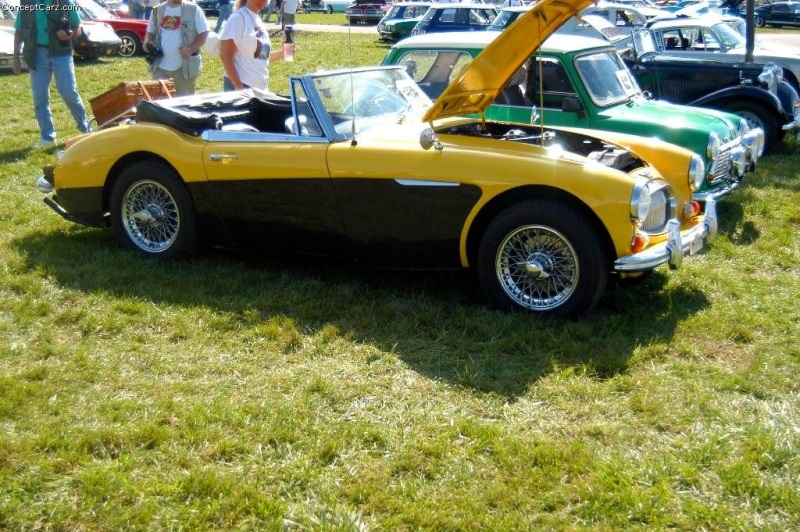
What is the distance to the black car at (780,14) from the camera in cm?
3152

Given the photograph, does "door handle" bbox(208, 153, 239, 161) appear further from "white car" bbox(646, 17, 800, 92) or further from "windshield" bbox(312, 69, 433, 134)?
"white car" bbox(646, 17, 800, 92)

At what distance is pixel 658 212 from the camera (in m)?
5.17

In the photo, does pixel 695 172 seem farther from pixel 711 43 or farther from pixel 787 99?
pixel 711 43

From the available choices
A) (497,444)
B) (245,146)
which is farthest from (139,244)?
(497,444)

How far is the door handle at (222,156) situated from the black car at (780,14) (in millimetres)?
29934

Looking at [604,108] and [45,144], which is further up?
[604,108]

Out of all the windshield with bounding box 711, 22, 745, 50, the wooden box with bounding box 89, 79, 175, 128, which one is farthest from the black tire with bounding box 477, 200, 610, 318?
the windshield with bounding box 711, 22, 745, 50

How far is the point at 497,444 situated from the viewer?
12.1ft

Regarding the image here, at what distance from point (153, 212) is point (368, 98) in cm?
164

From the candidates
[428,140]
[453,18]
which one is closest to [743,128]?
[428,140]

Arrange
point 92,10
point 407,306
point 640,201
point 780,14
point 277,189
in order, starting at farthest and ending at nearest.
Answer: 1. point 780,14
2. point 92,10
3. point 277,189
4. point 407,306
5. point 640,201

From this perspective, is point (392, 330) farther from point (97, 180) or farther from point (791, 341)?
point (97, 180)

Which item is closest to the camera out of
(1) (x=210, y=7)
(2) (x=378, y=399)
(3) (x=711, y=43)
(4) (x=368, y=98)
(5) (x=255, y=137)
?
(2) (x=378, y=399)

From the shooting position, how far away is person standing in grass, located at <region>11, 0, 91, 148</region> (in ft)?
30.9
